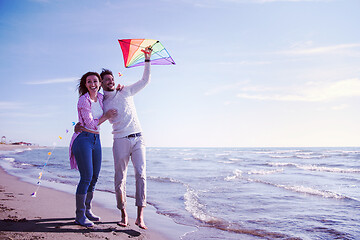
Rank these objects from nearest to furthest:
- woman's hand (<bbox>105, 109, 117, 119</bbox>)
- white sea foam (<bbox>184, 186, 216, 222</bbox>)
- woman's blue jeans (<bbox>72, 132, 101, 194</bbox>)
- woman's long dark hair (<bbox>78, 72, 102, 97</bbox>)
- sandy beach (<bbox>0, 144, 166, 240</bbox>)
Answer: sandy beach (<bbox>0, 144, 166, 240</bbox>)
woman's blue jeans (<bbox>72, 132, 101, 194</bbox>)
woman's hand (<bbox>105, 109, 117, 119</bbox>)
woman's long dark hair (<bbox>78, 72, 102, 97</bbox>)
white sea foam (<bbox>184, 186, 216, 222</bbox>)

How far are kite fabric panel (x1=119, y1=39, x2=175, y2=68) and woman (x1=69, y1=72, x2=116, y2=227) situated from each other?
721 millimetres

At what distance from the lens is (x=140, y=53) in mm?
4059

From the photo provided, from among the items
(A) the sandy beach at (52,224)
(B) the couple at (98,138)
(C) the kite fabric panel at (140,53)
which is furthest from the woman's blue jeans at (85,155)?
(C) the kite fabric panel at (140,53)

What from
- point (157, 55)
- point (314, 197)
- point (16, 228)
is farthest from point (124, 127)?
point (314, 197)

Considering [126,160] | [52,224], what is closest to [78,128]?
[126,160]

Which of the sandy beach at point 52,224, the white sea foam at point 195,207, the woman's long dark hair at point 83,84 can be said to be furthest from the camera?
the white sea foam at point 195,207

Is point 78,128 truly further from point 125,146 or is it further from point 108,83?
point 108,83

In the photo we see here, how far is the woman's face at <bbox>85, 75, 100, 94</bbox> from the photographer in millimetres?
3521

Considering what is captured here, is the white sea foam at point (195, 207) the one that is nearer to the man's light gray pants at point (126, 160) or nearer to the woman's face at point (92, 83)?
the man's light gray pants at point (126, 160)

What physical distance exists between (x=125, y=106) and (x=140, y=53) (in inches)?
37.8

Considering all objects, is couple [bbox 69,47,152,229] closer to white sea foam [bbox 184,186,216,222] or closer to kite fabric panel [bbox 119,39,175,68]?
kite fabric panel [bbox 119,39,175,68]

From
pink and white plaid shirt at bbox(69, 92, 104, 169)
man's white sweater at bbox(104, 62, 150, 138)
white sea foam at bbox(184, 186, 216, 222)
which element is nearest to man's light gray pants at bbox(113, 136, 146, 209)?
man's white sweater at bbox(104, 62, 150, 138)

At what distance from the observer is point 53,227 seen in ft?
10.6

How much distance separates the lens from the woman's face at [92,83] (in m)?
3.52
